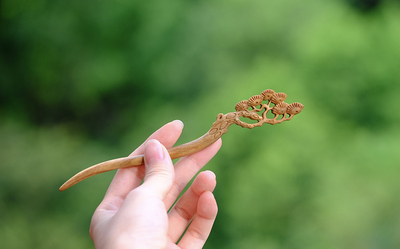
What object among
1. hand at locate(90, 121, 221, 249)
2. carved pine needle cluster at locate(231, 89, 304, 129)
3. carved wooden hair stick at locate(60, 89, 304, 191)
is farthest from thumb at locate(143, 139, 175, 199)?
carved pine needle cluster at locate(231, 89, 304, 129)

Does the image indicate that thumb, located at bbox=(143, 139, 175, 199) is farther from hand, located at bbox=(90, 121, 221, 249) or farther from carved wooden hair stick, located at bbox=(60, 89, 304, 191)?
carved wooden hair stick, located at bbox=(60, 89, 304, 191)

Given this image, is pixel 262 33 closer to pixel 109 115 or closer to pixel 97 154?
pixel 109 115

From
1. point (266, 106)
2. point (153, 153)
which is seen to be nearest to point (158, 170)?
point (153, 153)

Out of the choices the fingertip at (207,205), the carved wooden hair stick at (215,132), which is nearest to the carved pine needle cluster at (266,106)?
the carved wooden hair stick at (215,132)

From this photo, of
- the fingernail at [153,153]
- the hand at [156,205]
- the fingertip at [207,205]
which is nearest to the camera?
the hand at [156,205]

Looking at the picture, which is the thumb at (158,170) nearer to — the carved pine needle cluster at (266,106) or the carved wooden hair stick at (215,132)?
the carved wooden hair stick at (215,132)

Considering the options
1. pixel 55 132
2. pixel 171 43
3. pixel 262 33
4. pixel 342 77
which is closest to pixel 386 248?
pixel 342 77

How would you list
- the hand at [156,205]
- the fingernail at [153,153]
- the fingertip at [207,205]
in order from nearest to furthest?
the hand at [156,205] < the fingernail at [153,153] < the fingertip at [207,205]
